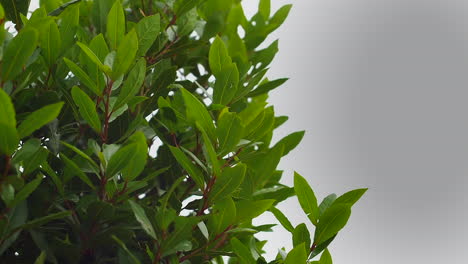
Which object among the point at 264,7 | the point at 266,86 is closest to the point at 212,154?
the point at 266,86

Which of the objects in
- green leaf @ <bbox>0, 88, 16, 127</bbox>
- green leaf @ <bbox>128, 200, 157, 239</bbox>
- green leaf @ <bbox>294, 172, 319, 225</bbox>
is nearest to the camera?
green leaf @ <bbox>0, 88, 16, 127</bbox>

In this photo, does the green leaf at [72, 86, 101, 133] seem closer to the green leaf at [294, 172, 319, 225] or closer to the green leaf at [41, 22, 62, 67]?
the green leaf at [41, 22, 62, 67]

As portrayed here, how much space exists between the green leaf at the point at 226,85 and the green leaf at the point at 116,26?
0.13 meters

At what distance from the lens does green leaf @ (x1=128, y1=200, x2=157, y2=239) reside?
0.63 m

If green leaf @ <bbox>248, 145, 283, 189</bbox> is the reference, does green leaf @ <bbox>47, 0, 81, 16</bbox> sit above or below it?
above

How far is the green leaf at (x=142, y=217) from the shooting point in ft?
2.06

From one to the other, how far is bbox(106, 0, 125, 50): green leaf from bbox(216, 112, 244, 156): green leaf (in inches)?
5.6

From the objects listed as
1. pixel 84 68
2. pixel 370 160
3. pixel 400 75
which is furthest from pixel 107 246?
pixel 400 75

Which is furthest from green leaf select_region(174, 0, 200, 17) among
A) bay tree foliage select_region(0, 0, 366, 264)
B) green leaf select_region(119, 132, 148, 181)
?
green leaf select_region(119, 132, 148, 181)

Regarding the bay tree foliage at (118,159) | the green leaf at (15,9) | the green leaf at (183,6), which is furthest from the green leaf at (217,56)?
the green leaf at (15,9)

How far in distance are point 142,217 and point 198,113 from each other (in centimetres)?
13

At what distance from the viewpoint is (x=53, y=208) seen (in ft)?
2.20

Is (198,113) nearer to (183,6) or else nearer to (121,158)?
(121,158)

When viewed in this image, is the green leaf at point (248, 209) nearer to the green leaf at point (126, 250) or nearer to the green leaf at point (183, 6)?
the green leaf at point (126, 250)
